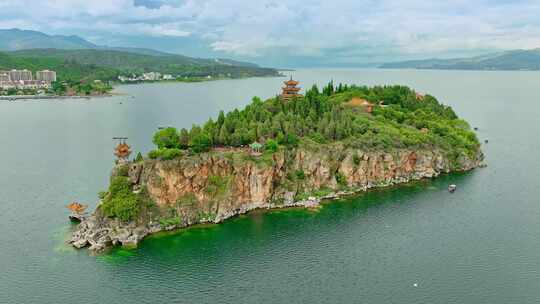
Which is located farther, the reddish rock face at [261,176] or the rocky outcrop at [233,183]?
the reddish rock face at [261,176]

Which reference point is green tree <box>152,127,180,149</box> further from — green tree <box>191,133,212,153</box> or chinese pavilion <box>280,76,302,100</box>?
chinese pavilion <box>280,76,302,100</box>

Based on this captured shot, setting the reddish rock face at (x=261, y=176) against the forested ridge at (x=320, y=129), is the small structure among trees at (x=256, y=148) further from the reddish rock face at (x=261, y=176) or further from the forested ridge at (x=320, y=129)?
the reddish rock face at (x=261, y=176)

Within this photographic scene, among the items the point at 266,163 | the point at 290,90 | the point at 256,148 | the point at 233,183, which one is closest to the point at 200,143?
the point at 233,183

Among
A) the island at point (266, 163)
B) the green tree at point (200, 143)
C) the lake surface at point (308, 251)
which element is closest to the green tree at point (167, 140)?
the island at point (266, 163)

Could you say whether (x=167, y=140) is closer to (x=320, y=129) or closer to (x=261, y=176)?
(x=261, y=176)

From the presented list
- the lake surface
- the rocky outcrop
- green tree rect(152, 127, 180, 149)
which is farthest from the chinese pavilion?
green tree rect(152, 127, 180, 149)
